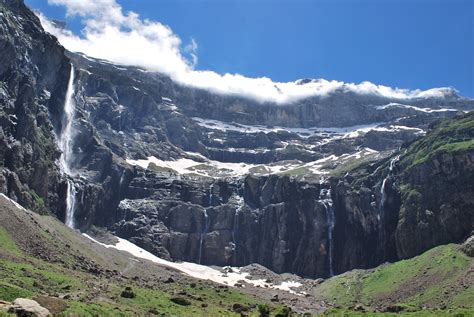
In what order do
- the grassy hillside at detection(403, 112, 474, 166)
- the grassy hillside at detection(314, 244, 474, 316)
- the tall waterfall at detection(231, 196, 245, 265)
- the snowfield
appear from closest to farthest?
the grassy hillside at detection(314, 244, 474, 316)
the snowfield
the grassy hillside at detection(403, 112, 474, 166)
the tall waterfall at detection(231, 196, 245, 265)

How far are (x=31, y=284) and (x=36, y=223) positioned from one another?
2188 inches

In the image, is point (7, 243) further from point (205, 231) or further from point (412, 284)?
point (205, 231)

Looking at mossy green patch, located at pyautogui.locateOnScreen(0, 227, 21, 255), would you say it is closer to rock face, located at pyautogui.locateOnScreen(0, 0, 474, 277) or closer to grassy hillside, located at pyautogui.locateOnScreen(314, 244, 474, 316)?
rock face, located at pyautogui.locateOnScreen(0, 0, 474, 277)

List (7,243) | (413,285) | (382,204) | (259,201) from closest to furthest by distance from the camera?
(7,243) < (413,285) < (382,204) < (259,201)

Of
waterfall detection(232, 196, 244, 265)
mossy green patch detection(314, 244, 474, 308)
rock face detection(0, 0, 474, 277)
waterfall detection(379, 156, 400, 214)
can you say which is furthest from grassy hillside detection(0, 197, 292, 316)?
waterfall detection(379, 156, 400, 214)

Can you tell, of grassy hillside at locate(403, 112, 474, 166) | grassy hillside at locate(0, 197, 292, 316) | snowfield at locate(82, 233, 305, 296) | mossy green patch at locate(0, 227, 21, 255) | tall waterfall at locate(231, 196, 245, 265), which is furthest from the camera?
tall waterfall at locate(231, 196, 245, 265)

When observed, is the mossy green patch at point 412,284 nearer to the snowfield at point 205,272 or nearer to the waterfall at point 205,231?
the snowfield at point 205,272

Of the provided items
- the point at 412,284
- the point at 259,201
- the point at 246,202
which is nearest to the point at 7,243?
the point at 412,284

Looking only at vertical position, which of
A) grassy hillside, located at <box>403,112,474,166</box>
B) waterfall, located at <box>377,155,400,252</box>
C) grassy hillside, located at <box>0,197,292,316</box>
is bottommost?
grassy hillside, located at <box>0,197,292,316</box>

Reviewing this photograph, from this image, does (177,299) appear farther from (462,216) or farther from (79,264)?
(462,216)

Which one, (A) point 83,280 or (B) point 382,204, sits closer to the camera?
(A) point 83,280

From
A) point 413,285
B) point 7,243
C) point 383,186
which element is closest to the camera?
point 7,243

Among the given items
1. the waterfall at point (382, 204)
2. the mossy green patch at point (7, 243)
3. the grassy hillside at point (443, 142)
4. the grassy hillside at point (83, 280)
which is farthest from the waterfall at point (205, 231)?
the mossy green patch at point (7, 243)

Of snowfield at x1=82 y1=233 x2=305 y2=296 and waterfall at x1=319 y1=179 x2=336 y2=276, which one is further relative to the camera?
waterfall at x1=319 y1=179 x2=336 y2=276
